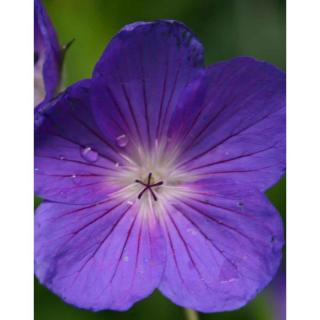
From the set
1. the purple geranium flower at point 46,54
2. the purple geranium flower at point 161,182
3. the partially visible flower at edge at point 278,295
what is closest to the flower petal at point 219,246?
the purple geranium flower at point 161,182

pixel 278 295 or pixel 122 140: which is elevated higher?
pixel 122 140

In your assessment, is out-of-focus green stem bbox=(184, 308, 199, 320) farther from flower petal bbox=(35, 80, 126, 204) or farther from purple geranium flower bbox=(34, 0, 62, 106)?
purple geranium flower bbox=(34, 0, 62, 106)

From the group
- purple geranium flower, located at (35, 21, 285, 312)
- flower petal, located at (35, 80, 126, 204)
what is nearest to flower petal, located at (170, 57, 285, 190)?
purple geranium flower, located at (35, 21, 285, 312)

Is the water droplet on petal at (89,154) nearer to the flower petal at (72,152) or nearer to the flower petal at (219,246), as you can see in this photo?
the flower petal at (72,152)

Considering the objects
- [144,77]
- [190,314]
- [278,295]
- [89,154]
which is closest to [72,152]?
[89,154]

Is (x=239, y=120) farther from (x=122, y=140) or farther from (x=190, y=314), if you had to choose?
(x=190, y=314)
